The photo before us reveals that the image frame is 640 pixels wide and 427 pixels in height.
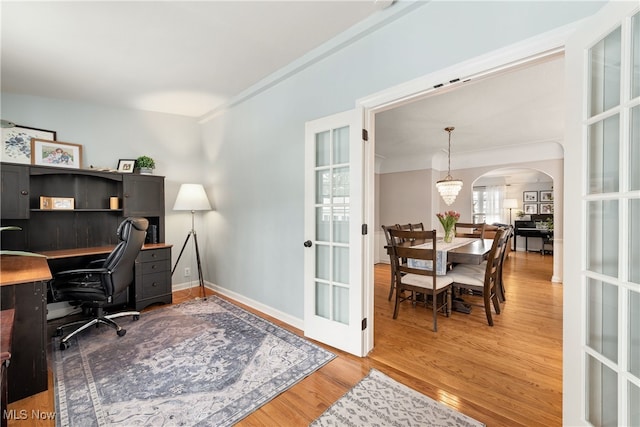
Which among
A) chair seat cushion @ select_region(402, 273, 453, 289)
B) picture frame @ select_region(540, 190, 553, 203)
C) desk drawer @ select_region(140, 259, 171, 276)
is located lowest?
chair seat cushion @ select_region(402, 273, 453, 289)

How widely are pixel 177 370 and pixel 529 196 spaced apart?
35.3 feet

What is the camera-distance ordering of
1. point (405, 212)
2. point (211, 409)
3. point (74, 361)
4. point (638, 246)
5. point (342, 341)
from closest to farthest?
point (638, 246) → point (211, 409) → point (74, 361) → point (342, 341) → point (405, 212)

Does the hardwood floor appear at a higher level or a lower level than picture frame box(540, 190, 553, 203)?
lower

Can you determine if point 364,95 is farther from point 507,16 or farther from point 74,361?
point 74,361

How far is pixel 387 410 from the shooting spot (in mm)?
1598

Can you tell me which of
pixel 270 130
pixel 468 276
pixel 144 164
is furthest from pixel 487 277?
pixel 144 164

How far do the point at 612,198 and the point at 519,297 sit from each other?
3385mm

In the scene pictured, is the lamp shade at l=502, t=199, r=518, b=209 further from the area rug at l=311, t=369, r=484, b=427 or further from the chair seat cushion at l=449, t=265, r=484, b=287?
the area rug at l=311, t=369, r=484, b=427

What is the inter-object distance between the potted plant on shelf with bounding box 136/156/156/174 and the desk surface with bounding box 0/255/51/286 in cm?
161

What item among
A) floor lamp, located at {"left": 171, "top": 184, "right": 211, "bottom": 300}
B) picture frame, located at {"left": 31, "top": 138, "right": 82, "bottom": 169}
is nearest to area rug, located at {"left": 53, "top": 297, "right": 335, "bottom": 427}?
floor lamp, located at {"left": 171, "top": 184, "right": 211, "bottom": 300}

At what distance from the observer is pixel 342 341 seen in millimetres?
2283

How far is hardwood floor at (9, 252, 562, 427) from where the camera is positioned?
1.60 m

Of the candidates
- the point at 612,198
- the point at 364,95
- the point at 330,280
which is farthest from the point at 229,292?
the point at 612,198

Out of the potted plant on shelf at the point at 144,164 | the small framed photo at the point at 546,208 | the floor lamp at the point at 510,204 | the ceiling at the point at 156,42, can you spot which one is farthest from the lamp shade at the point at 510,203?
the potted plant on shelf at the point at 144,164
